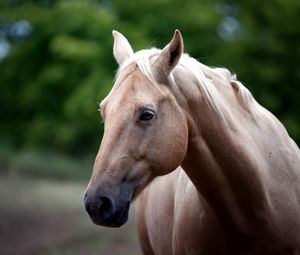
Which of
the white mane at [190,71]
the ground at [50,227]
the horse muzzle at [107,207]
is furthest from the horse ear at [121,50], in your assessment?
the ground at [50,227]

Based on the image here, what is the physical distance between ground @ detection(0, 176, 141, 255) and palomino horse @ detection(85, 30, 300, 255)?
4.45m

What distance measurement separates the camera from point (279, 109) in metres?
Result: 15.1

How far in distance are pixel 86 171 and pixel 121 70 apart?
13.0 m

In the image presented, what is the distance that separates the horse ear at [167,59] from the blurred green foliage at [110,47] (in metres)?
10.2

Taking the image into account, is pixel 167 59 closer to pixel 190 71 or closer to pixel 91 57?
pixel 190 71

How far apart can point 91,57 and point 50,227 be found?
5.27 m

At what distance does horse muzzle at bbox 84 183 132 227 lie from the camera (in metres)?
3.49

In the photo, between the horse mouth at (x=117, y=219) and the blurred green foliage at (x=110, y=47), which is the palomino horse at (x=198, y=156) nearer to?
the horse mouth at (x=117, y=219)

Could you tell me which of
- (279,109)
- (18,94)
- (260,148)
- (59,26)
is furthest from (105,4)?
(260,148)

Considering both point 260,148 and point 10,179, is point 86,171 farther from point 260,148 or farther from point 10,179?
point 260,148

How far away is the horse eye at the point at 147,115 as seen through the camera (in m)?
3.62

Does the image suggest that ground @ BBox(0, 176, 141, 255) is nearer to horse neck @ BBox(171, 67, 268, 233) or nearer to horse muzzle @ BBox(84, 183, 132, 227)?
horse neck @ BBox(171, 67, 268, 233)

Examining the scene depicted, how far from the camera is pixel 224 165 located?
156 inches

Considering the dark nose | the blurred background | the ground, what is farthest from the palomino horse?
the blurred background
